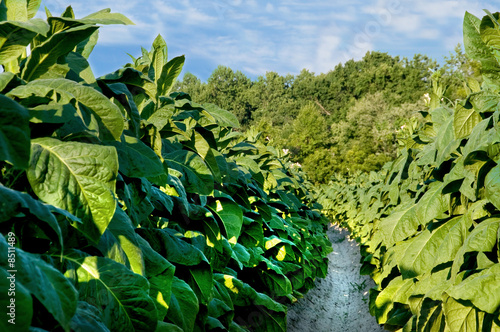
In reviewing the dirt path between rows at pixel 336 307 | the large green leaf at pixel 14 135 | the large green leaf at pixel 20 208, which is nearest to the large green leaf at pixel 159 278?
the large green leaf at pixel 20 208

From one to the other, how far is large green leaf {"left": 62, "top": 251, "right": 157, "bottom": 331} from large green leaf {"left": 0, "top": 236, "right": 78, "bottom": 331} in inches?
10.0

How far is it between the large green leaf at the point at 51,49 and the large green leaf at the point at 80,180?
357 mm

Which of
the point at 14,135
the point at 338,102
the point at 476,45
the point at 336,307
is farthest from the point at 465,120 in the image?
the point at 338,102

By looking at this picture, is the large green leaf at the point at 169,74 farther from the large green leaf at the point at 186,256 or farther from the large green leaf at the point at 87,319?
the large green leaf at the point at 87,319

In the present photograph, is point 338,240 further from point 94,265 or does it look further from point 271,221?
point 94,265

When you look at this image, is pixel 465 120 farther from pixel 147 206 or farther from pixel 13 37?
pixel 13 37

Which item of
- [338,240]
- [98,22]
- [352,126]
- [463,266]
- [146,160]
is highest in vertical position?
[352,126]

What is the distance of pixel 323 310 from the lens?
6723mm

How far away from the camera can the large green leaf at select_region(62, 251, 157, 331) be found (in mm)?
1028

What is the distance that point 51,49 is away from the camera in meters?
1.25

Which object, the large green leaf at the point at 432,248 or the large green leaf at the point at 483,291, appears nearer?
the large green leaf at the point at 483,291

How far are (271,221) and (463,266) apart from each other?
2.14 meters

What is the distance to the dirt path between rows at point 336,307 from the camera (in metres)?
5.52

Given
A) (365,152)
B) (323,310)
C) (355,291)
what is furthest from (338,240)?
(365,152)
